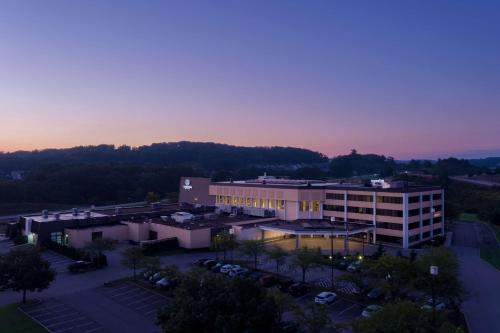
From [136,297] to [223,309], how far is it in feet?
47.5

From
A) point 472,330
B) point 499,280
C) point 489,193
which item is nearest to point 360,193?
point 499,280

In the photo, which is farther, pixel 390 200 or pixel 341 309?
pixel 390 200

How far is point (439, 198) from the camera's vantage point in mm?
55031

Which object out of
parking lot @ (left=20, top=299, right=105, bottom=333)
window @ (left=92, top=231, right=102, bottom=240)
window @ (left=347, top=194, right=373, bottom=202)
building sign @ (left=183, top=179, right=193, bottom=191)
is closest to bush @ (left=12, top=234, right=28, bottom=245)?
window @ (left=92, top=231, right=102, bottom=240)

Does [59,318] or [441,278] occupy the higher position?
[441,278]

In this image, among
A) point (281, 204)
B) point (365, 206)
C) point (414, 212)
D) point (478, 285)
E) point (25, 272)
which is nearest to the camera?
point (25, 272)

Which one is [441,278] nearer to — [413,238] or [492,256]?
[492,256]

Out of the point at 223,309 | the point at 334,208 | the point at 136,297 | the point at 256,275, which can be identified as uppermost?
the point at 334,208

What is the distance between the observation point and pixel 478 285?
33625 mm

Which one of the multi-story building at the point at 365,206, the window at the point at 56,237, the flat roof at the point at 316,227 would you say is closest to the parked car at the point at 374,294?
the flat roof at the point at 316,227

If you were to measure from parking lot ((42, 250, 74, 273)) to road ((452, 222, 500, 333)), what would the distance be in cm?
3480

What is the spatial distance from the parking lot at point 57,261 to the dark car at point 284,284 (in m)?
21.2

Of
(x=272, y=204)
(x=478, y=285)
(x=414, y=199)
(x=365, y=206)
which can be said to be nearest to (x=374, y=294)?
(x=478, y=285)

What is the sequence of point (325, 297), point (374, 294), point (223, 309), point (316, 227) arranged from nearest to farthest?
1. point (223, 309)
2. point (325, 297)
3. point (374, 294)
4. point (316, 227)
